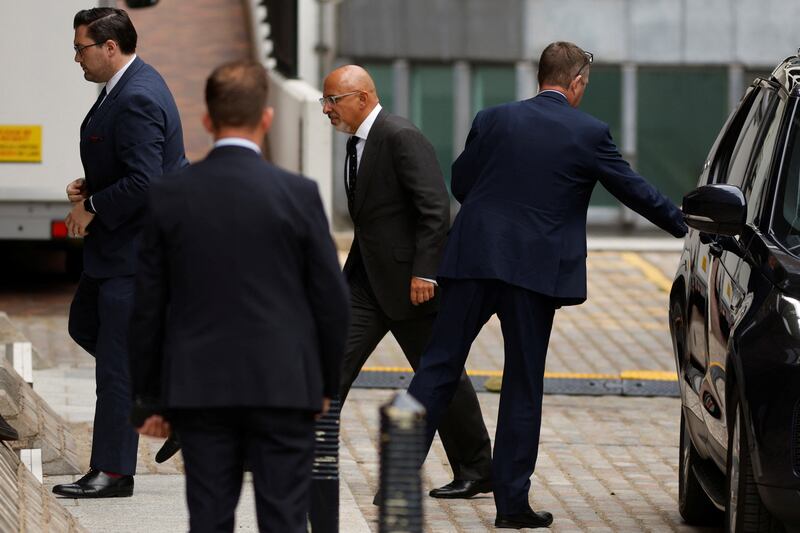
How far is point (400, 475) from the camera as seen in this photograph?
170 inches

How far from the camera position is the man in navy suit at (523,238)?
7.37 metres

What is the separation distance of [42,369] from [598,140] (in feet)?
17.2

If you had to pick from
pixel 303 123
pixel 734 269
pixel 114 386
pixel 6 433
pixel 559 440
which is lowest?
pixel 559 440

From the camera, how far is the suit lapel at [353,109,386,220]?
773 cm

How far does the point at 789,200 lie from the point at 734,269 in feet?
1.06

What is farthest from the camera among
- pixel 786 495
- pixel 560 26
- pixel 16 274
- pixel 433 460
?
pixel 560 26

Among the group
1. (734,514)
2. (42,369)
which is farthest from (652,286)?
(734,514)

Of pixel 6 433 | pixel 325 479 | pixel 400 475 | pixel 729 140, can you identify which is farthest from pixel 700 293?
pixel 400 475

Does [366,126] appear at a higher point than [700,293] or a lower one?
higher

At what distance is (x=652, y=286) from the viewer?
56.0 ft

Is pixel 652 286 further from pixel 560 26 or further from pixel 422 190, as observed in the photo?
pixel 422 190

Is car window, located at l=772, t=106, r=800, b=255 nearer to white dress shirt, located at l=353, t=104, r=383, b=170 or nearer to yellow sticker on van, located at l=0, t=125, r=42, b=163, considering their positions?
white dress shirt, located at l=353, t=104, r=383, b=170

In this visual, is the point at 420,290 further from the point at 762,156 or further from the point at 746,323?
the point at 746,323

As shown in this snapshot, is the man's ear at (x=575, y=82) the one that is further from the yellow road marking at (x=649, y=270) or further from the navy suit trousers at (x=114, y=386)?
the yellow road marking at (x=649, y=270)
